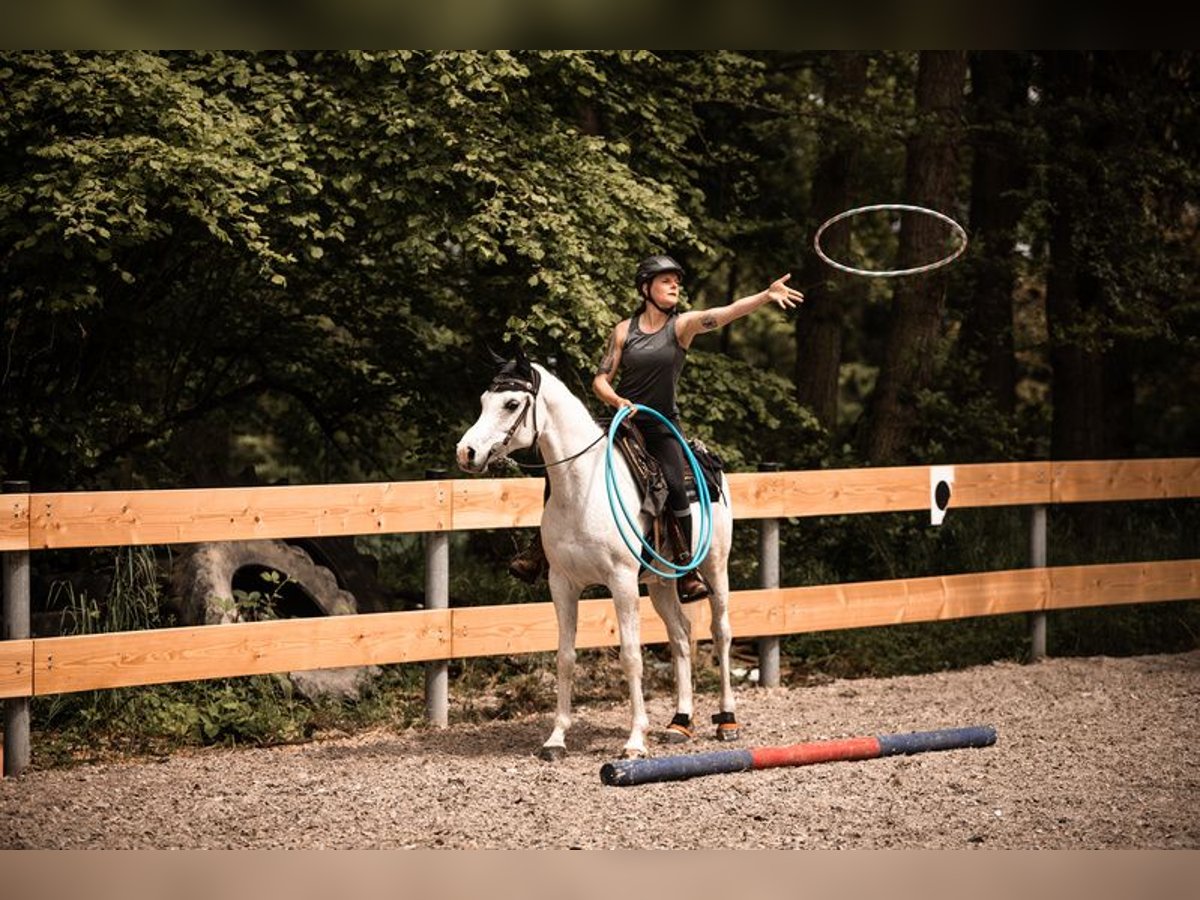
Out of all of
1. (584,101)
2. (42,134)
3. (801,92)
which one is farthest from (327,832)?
(801,92)

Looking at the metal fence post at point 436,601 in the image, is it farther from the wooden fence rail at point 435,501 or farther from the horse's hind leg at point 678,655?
the horse's hind leg at point 678,655

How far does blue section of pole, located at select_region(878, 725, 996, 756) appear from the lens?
24.4 ft

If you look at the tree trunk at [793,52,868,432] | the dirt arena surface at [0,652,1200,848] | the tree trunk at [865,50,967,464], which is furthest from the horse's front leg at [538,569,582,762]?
the tree trunk at [793,52,868,432]

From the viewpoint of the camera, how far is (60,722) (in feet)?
27.5

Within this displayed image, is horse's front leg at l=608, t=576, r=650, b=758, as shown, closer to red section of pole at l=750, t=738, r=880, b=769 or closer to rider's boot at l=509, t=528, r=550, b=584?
rider's boot at l=509, t=528, r=550, b=584

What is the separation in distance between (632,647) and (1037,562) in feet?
15.5

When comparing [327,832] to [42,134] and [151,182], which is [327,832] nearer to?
[151,182]

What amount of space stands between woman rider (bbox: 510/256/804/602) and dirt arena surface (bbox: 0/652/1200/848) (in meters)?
1.09

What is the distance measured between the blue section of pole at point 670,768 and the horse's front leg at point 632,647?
1.83 feet

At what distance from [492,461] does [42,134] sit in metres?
4.28

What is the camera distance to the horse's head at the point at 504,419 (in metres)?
6.96

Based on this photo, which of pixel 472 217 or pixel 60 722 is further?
pixel 472 217

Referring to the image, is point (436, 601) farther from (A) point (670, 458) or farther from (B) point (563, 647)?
(A) point (670, 458)

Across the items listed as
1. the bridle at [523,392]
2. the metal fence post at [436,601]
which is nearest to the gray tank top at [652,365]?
the bridle at [523,392]
